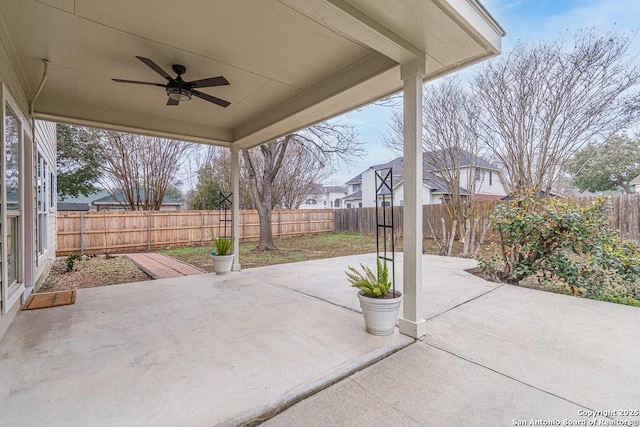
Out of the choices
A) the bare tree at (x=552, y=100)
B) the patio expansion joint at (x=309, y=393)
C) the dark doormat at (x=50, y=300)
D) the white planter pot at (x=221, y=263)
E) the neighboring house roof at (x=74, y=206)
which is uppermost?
the bare tree at (x=552, y=100)

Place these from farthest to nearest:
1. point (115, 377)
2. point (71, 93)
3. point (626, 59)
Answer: point (626, 59), point (71, 93), point (115, 377)

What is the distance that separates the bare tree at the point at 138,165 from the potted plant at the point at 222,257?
7.82 m

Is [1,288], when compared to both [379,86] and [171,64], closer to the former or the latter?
[171,64]

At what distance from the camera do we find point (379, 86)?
3.23 m

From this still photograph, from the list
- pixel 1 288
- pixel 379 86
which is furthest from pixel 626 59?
pixel 1 288

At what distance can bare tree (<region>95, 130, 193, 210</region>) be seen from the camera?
1094 centimetres

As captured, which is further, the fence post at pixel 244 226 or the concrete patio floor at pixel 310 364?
the fence post at pixel 244 226

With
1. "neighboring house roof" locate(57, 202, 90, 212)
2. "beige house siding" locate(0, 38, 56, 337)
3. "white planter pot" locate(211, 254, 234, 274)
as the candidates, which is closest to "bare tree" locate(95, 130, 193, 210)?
"beige house siding" locate(0, 38, 56, 337)

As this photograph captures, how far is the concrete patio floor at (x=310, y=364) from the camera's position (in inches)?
67.0

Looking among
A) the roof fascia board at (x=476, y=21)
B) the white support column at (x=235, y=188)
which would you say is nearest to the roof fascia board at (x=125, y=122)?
the white support column at (x=235, y=188)

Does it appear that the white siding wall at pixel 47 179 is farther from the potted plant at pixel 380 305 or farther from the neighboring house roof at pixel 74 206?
the neighboring house roof at pixel 74 206

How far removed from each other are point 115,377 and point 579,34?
8.54 m

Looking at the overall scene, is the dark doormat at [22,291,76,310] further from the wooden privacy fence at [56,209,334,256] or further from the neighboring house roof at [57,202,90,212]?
the neighboring house roof at [57,202,90,212]

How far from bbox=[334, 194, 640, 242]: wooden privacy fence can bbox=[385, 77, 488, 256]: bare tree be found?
473mm
